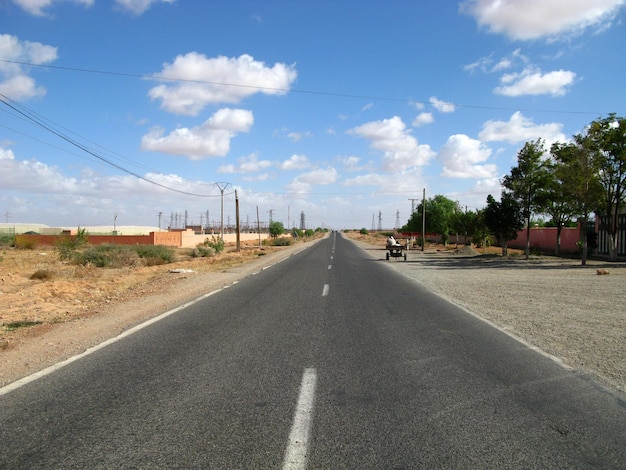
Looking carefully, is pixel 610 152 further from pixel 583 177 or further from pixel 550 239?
pixel 550 239

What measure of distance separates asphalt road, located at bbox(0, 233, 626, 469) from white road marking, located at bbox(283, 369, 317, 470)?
0.02 metres

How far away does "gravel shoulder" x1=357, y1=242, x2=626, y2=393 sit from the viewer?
704 cm

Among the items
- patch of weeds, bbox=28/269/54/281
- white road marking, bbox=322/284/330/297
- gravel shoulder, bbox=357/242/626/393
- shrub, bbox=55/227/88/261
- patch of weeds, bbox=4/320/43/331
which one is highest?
shrub, bbox=55/227/88/261

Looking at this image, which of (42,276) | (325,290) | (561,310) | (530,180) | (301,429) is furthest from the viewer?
(530,180)

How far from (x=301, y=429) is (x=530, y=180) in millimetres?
33055

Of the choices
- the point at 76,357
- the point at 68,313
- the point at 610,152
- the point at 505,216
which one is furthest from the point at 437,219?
the point at 76,357

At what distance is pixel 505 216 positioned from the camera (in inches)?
1415

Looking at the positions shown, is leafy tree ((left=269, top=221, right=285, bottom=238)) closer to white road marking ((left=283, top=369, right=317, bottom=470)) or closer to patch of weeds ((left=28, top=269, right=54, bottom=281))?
→ patch of weeds ((left=28, top=269, right=54, bottom=281))

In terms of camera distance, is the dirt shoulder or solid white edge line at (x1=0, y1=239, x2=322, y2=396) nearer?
solid white edge line at (x1=0, y1=239, x2=322, y2=396)

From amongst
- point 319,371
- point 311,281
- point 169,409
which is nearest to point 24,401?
point 169,409

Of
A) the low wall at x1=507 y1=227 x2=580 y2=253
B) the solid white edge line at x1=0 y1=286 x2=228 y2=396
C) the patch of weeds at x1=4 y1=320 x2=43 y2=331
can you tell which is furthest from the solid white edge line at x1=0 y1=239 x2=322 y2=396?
the low wall at x1=507 y1=227 x2=580 y2=253

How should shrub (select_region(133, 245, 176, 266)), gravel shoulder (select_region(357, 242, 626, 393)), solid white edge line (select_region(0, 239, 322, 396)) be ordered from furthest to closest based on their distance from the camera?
1. shrub (select_region(133, 245, 176, 266))
2. gravel shoulder (select_region(357, 242, 626, 393))
3. solid white edge line (select_region(0, 239, 322, 396))

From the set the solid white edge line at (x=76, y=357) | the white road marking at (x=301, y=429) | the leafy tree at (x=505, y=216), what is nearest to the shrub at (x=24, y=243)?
the leafy tree at (x=505, y=216)

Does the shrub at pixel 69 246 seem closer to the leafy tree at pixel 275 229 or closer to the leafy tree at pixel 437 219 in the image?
the leafy tree at pixel 437 219
